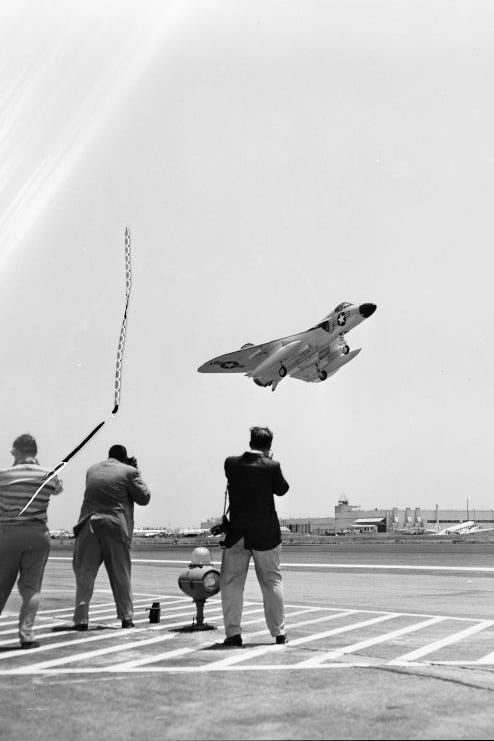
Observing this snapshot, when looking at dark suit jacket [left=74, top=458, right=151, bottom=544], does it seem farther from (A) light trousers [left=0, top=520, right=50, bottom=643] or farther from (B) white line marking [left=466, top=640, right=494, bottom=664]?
(B) white line marking [left=466, top=640, right=494, bottom=664]

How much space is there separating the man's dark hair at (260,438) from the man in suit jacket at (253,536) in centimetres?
1

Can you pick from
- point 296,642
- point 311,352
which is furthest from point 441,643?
point 311,352

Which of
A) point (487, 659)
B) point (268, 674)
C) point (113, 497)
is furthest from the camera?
point (113, 497)

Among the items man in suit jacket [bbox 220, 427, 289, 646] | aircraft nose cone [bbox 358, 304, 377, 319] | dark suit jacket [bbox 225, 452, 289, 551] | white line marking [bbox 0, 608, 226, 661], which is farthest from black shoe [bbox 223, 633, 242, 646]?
aircraft nose cone [bbox 358, 304, 377, 319]

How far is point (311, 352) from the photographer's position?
40.9 metres

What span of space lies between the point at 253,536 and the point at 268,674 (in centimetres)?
198

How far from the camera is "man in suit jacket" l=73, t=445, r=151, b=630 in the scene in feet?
29.7

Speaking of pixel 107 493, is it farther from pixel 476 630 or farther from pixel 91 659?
pixel 476 630

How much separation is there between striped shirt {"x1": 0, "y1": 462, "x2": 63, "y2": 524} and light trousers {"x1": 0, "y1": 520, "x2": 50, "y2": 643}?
0.27 ft

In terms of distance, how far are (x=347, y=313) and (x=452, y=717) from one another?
120 ft

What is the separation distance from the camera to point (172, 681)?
5820mm

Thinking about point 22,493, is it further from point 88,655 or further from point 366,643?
point 366,643

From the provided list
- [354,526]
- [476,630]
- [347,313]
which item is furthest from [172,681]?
[354,526]

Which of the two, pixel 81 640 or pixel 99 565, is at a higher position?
pixel 99 565
